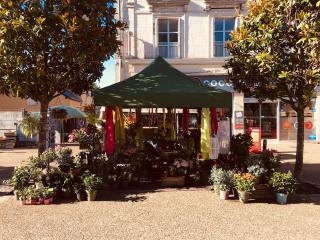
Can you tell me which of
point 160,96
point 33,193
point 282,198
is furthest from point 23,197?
point 282,198

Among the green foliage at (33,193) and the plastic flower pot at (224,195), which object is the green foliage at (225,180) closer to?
the plastic flower pot at (224,195)

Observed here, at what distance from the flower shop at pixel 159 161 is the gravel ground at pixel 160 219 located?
433 millimetres

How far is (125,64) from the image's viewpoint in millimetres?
21203

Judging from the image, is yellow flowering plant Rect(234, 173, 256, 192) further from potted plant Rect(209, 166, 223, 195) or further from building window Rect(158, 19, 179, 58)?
building window Rect(158, 19, 179, 58)

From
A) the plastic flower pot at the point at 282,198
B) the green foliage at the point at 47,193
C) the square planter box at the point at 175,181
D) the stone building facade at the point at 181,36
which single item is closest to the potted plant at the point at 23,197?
the green foliage at the point at 47,193

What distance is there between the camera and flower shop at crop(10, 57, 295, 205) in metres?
8.30

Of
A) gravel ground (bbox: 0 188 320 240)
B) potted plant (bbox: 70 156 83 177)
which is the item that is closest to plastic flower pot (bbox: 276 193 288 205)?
gravel ground (bbox: 0 188 320 240)

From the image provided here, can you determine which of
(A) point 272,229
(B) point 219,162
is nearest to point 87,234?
(A) point 272,229

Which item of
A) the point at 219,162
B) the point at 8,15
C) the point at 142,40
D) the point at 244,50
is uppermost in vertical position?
the point at 142,40

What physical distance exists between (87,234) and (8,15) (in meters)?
5.73

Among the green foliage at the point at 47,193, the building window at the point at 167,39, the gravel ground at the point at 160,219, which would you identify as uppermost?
the building window at the point at 167,39

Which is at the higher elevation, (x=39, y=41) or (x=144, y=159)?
(x=39, y=41)

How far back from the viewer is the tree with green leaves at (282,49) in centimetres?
845

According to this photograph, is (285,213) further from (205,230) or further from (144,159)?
(144,159)
